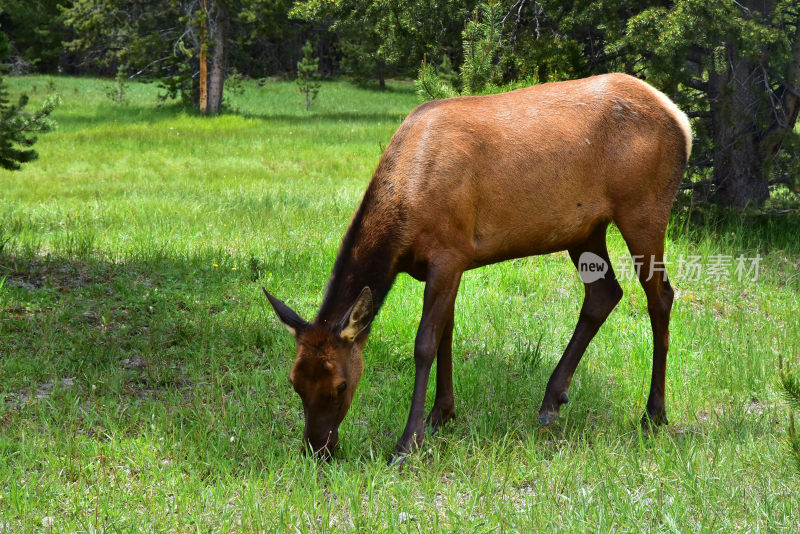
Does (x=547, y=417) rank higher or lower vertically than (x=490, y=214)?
lower

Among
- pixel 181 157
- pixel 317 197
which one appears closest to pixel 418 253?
pixel 317 197

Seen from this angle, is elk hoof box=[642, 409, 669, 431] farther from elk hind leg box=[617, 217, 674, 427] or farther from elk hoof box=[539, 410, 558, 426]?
elk hoof box=[539, 410, 558, 426]

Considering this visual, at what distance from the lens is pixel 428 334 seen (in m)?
4.51

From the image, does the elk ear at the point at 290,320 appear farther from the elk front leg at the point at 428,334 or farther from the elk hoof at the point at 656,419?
the elk hoof at the point at 656,419

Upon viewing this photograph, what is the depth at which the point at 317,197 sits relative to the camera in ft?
38.1

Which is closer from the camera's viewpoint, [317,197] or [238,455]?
[238,455]

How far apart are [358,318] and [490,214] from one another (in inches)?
42.9

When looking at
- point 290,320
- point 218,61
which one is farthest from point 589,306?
point 218,61

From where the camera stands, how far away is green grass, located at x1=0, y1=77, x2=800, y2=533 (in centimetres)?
380

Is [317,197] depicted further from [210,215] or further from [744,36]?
[744,36]

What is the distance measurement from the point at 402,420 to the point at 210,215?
19.6 ft
